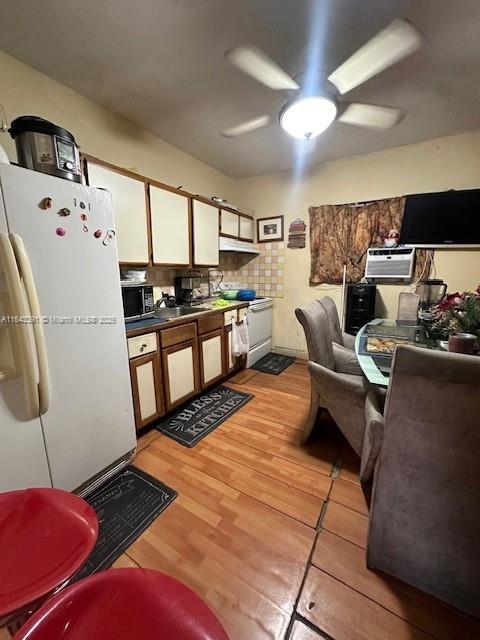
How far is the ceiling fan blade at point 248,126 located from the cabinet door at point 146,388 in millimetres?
2098

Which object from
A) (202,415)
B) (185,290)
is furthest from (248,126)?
(202,415)

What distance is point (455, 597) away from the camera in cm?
99

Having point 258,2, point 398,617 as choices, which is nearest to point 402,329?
point 398,617

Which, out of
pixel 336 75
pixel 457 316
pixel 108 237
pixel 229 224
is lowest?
pixel 457 316

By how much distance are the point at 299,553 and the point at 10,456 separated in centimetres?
140

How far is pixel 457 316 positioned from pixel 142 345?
199 cm

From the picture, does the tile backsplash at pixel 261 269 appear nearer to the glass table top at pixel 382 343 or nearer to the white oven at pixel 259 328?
the white oven at pixel 259 328

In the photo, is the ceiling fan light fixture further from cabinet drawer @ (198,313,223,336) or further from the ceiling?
cabinet drawer @ (198,313,223,336)

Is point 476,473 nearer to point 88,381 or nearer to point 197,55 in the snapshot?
point 88,381

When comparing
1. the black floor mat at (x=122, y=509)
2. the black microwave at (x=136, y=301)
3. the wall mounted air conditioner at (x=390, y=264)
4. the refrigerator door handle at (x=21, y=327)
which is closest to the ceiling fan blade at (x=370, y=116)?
the wall mounted air conditioner at (x=390, y=264)

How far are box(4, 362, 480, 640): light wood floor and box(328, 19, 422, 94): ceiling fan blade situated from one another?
8.27ft

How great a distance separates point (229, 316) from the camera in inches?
116

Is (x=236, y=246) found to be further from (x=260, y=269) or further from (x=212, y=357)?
(x=212, y=357)

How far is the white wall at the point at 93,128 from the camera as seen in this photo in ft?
5.42
